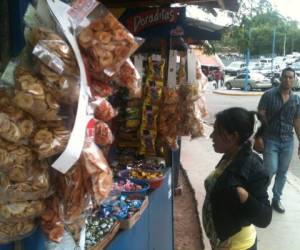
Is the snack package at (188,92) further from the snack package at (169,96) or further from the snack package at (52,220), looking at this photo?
the snack package at (52,220)

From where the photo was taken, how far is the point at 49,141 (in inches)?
59.0

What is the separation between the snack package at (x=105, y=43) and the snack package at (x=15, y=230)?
2.04ft

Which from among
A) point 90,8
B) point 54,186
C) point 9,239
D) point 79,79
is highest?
point 90,8

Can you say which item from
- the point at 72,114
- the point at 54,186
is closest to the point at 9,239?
the point at 54,186

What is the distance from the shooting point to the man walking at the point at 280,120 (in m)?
5.56

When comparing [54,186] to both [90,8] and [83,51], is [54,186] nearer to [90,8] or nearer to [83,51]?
[83,51]

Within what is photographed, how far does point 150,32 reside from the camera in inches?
162

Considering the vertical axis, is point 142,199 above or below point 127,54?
below

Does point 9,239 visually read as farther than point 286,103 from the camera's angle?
No

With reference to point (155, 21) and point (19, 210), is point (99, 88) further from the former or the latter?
point (155, 21)

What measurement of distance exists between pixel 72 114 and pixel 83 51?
237 mm

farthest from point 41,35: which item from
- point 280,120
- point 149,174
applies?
point 280,120

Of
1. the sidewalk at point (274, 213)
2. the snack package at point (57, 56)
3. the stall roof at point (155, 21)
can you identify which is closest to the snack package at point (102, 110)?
the snack package at point (57, 56)

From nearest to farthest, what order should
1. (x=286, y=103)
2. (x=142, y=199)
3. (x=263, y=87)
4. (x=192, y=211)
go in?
(x=142, y=199)
(x=286, y=103)
(x=192, y=211)
(x=263, y=87)
